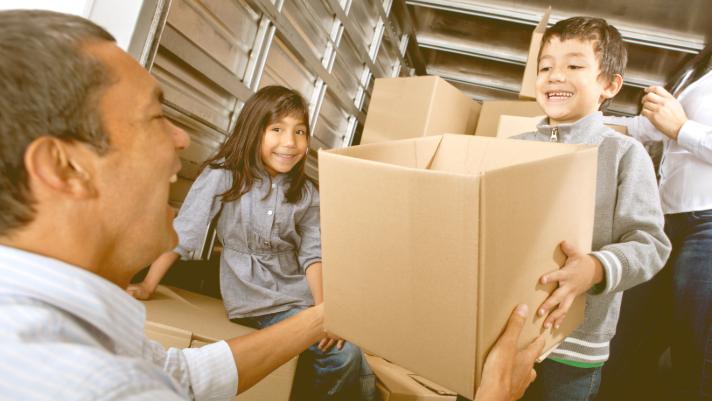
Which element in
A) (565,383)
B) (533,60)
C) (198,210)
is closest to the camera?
(565,383)

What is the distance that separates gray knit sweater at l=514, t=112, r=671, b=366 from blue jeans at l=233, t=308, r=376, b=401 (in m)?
0.60

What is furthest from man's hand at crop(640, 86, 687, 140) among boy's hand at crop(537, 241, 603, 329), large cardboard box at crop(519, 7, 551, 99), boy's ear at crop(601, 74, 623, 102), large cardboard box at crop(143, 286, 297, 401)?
large cardboard box at crop(143, 286, 297, 401)

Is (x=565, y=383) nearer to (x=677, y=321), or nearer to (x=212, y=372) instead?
(x=677, y=321)

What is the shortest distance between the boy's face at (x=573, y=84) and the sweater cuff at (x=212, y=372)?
109 centimetres

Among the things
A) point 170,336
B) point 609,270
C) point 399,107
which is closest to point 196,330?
point 170,336

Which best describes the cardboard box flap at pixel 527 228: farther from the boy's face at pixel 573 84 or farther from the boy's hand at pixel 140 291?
the boy's hand at pixel 140 291

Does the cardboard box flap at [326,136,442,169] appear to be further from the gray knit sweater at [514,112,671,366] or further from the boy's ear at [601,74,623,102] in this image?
the boy's ear at [601,74,623,102]

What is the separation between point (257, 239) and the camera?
1.52 meters

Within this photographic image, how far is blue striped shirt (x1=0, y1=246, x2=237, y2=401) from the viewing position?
330 millimetres

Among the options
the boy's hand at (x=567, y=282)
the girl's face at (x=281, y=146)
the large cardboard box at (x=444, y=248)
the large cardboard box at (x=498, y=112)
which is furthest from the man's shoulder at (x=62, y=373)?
the large cardboard box at (x=498, y=112)

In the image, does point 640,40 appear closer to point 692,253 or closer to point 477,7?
point 477,7

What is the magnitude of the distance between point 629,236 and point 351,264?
2.05 ft

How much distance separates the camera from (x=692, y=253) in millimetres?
1166

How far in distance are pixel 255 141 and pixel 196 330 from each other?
2.58ft
